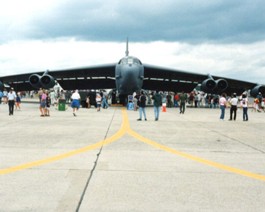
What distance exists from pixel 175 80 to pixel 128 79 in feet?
39.0

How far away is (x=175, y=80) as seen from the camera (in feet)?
133

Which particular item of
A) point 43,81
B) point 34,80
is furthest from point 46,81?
point 34,80

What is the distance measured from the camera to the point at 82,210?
13.3 ft

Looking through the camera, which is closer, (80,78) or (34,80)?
(34,80)

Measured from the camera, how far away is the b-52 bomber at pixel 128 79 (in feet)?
101

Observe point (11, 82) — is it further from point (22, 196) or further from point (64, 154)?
point (22, 196)

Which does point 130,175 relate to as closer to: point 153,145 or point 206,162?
point 206,162

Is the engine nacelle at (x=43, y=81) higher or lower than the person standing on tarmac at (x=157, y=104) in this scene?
higher

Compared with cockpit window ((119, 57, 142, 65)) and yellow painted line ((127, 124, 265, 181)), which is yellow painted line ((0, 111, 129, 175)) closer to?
yellow painted line ((127, 124, 265, 181))

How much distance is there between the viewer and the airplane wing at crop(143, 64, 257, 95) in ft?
119

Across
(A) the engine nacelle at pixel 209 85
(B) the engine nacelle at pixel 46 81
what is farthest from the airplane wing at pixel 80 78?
(A) the engine nacelle at pixel 209 85

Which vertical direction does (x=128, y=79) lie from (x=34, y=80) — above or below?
below

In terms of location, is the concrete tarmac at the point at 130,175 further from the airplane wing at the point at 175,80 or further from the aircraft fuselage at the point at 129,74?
the airplane wing at the point at 175,80

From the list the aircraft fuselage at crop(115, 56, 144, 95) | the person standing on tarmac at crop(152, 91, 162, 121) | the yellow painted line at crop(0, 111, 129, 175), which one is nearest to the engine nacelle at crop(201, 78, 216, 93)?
the aircraft fuselage at crop(115, 56, 144, 95)
